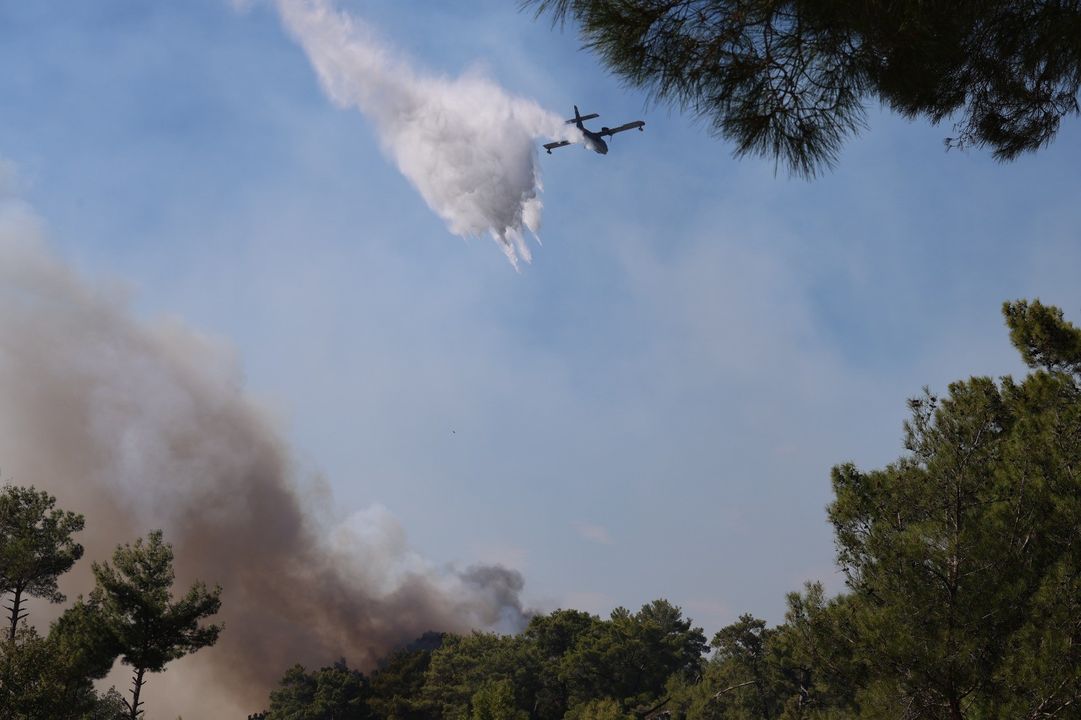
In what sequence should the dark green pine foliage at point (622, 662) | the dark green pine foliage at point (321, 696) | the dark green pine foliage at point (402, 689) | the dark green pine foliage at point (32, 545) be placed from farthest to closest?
1. the dark green pine foliage at point (321, 696)
2. the dark green pine foliage at point (402, 689)
3. the dark green pine foliage at point (622, 662)
4. the dark green pine foliage at point (32, 545)

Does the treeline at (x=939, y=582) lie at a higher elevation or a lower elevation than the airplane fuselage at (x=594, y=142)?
lower

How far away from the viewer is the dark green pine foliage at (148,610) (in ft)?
91.3

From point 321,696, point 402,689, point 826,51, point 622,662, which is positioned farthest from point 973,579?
point 321,696

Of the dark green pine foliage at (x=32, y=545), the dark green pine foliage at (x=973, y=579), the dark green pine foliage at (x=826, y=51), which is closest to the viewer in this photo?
the dark green pine foliage at (x=826, y=51)

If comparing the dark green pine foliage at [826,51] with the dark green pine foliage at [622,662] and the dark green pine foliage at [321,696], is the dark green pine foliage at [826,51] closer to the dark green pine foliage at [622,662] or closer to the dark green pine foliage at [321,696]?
the dark green pine foliage at [622,662]

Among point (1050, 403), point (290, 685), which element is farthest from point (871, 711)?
point (290, 685)

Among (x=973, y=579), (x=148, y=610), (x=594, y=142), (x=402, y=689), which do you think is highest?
(x=594, y=142)

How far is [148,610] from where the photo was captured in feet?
92.7

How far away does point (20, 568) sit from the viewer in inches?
1036

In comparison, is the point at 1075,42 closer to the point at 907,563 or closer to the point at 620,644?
the point at 907,563

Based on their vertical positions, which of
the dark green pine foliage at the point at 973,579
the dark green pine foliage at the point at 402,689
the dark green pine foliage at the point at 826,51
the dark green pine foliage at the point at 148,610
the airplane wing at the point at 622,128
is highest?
the airplane wing at the point at 622,128

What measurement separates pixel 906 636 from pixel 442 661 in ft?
194

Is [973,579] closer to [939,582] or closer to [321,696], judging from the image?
[939,582]

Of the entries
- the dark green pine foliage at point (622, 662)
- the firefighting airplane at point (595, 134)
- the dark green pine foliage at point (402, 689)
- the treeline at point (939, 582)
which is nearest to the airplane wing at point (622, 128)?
the firefighting airplane at point (595, 134)
